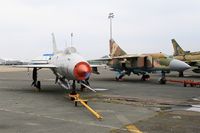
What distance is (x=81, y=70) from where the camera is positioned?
543 inches

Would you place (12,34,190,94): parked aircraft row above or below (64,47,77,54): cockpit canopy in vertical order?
below

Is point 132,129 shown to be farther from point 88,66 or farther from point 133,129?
point 88,66

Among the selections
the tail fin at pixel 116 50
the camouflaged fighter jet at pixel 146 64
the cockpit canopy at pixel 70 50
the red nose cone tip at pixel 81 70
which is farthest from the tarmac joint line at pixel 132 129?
the tail fin at pixel 116 50

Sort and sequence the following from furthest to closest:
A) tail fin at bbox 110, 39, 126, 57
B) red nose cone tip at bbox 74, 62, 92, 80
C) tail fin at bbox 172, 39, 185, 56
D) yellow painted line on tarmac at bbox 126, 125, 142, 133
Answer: tail fin at bbox 172, 39, 185, 56 < tail fin at bbox 110, 39, 126, 57 < red nose cone tip at bbox 74, 62, 92, 80 < yellow painted line on tarmac at bbox 126, 125, 142, 133

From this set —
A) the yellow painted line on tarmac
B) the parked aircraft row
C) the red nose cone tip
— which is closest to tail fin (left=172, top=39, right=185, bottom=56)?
the parked aircraft row

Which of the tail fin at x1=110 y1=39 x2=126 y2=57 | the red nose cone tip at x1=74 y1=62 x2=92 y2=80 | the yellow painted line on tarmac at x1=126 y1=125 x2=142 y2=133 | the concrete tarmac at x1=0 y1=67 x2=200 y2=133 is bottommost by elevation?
the yellow painted line on tarmac at x1=126 y1=125 x2=142 y2=133

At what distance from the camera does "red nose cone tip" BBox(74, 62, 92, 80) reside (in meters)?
13.8

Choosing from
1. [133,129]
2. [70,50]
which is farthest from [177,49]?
[133,129]

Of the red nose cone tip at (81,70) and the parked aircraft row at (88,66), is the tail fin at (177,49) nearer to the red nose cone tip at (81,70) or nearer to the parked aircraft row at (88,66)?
the parked aircraft row at (88,66)

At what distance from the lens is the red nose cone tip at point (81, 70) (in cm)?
1375

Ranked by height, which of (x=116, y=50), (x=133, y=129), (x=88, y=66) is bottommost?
(x=133, y=129)

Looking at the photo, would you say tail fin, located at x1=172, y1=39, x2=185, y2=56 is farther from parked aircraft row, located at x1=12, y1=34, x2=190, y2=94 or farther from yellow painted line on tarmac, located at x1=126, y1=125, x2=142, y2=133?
yellow painted line on tarmac, located at x1=126, y1=125, x2=142, y2=133

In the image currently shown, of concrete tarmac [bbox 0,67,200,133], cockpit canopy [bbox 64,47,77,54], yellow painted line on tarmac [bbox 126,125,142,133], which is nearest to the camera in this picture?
yellow painted line on tarmac [bbox 126,125,142,133]

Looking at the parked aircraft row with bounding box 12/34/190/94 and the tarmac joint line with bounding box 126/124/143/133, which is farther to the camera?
the parked aircraft row with bounding box 12/34/190/94
